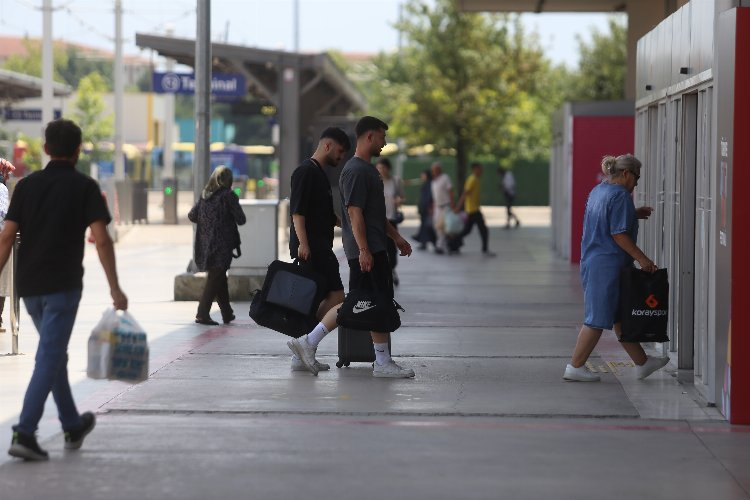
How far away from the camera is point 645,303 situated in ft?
34.2

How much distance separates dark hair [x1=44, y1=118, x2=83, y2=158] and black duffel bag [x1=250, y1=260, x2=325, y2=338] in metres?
3.15

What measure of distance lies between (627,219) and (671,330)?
5.82 ft

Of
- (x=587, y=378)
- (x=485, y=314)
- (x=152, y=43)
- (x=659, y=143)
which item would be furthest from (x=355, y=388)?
(x=152, y=43)

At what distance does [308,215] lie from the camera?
10891mm

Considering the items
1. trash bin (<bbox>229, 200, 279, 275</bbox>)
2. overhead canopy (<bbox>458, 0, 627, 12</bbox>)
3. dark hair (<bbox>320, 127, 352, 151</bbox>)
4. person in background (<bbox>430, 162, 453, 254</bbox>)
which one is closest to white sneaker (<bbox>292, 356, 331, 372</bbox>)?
dark hair (<bbox>320, 127, 352, 151</bbox>)

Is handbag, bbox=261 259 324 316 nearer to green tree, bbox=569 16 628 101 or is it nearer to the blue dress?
the blue dress

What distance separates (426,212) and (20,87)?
11.0 m

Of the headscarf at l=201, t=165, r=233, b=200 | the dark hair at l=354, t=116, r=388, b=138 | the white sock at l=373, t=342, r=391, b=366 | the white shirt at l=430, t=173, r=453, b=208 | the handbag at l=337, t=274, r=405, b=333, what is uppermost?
the dark hair at l=354, t=116, r=388, b=138

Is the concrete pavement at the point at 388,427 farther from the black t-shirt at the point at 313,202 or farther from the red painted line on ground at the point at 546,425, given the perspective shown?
the black t-shirt at the point at 313,202

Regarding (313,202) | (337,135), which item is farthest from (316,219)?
(337,135)

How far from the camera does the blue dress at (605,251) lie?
10383 mm

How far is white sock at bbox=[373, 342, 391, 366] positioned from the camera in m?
10.8

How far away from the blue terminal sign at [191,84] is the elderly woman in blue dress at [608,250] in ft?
75.7

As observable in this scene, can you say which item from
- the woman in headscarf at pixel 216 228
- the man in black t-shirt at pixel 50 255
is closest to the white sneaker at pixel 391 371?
the man in black t-shirt at pixel 50 255
